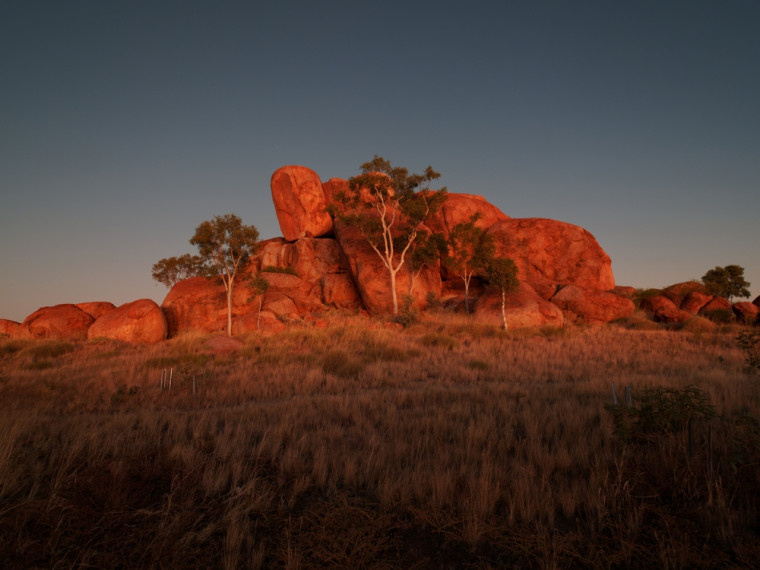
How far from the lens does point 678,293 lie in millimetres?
34000

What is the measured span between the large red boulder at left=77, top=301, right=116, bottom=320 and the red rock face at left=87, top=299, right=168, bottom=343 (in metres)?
3.95

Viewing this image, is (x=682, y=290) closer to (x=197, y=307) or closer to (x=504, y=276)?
(x=504, y=276)

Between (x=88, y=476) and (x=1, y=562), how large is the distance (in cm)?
145

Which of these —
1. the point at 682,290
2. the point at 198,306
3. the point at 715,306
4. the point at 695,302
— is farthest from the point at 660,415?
the point at 682,290

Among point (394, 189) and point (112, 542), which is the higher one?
point (394, 189)

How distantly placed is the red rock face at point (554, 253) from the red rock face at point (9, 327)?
3653 centimetres

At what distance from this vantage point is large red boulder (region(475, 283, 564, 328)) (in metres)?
25.2

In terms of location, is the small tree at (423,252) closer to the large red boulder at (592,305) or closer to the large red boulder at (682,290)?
the large red boulder at (592,305)

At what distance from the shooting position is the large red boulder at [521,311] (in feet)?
82.7

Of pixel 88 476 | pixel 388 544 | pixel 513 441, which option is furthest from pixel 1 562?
pixel 513 441

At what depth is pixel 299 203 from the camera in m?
37.4

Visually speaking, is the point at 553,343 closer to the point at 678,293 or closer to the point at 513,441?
the point at 513,441

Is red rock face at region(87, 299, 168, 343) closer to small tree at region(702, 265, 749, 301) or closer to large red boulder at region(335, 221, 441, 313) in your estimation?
large red boulder at region(335, 221, 441, 313)

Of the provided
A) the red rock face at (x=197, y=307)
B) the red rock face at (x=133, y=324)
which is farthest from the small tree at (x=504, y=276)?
the red rock face at (x=133, y=324)
